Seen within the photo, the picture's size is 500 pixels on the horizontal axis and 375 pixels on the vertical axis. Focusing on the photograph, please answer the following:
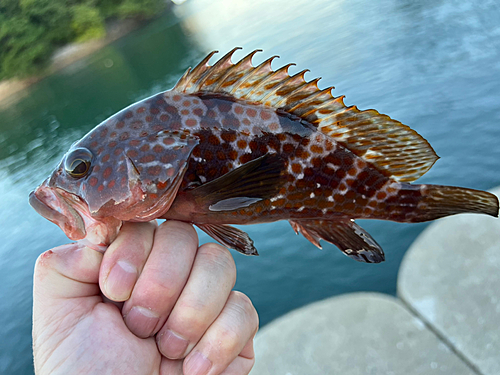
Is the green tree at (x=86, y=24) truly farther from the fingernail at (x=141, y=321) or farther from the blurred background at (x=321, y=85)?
the fingernail at (x=141, y=321)

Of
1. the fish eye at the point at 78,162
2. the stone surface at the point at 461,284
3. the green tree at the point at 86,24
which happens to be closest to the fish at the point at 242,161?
the fish eye at the point at 78,162

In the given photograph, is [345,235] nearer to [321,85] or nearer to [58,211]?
[58,211]

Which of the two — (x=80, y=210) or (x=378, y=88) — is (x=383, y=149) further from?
(x=378, y=88)

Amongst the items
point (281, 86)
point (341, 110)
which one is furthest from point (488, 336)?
point (281, 86)

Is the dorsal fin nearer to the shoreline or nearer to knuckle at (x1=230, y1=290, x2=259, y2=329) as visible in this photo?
knuckle at (x1=230, y1=290, x2=259, y2=329)

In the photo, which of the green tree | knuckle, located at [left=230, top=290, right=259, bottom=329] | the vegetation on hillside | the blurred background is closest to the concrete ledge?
the blurred background

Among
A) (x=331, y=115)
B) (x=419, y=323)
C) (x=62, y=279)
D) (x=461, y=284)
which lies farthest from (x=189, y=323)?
(x=461, y=284)
